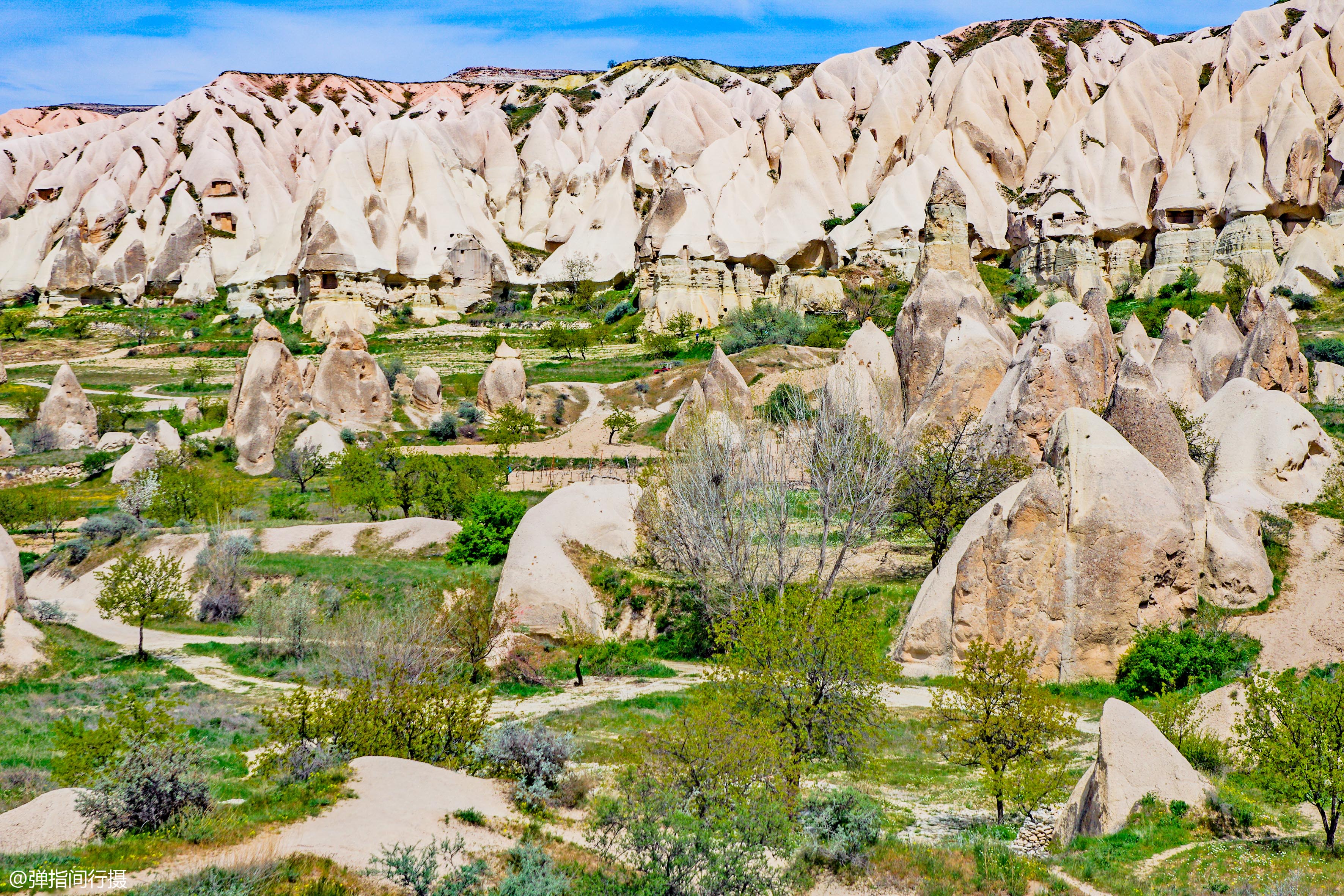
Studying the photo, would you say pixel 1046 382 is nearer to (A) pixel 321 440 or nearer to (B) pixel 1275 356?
(B) pixel 1275 356

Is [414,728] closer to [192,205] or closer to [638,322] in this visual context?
[638,322]

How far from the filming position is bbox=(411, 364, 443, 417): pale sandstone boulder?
1811 inches

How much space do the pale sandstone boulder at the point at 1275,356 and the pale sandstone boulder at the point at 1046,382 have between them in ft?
25.0

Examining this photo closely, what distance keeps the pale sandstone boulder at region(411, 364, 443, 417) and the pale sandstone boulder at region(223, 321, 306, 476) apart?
564 centimetres

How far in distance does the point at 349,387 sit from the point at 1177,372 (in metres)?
33.6

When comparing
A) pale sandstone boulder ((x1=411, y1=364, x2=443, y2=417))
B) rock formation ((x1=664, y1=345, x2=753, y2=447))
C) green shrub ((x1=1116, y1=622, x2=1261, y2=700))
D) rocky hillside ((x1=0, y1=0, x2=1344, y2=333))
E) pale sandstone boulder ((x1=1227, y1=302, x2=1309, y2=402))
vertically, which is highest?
rocky hillside ((x1=0, y1=0, x2=1344, y2=333))

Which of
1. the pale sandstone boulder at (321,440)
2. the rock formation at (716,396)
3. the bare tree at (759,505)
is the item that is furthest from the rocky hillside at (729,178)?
the bare tree at (759,505)

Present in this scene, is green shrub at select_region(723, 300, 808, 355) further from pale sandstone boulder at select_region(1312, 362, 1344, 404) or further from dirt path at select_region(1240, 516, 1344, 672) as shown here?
dirt path at select_region(1240, 516, 1344, 672)

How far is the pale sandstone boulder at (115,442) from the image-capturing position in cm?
4125

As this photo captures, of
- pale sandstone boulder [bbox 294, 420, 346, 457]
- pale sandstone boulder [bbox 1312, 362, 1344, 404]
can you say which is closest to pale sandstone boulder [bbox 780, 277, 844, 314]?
pale sandstone boulder [bbox 1312, 362, 1344, 404]

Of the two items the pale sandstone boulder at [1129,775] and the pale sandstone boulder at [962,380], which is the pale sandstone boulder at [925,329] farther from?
the pale sandstone boulder at [1129,775]

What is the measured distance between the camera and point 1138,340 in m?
34.0

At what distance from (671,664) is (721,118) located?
9127cm

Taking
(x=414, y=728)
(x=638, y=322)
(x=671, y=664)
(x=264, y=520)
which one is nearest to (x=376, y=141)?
(x=638, y=322)
